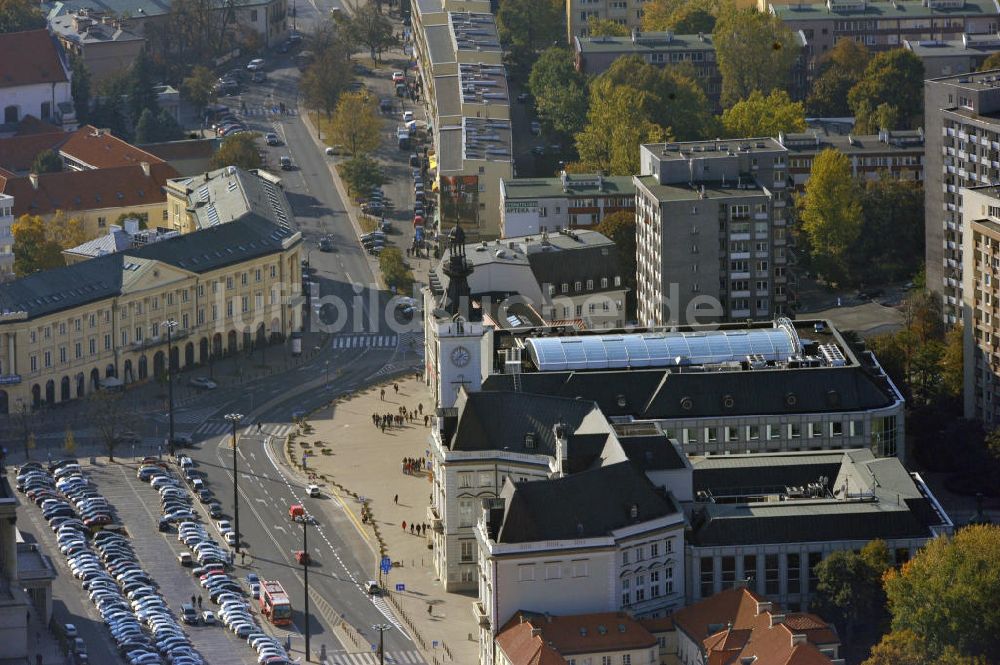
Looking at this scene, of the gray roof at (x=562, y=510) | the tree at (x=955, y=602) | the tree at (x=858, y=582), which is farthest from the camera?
the tree at (x=858, y=582)

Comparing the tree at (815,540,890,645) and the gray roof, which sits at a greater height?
the gray roof

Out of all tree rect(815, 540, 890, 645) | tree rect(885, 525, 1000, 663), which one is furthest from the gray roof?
tree rect(885, 525, 1000, 663)

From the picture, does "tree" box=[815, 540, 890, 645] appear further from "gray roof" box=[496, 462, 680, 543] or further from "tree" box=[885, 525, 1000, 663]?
"gray roof" box=[496, 462, 680, 543]

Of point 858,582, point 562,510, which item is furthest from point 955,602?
point 562,510

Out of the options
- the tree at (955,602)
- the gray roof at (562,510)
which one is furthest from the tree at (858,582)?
the gray roof at (562,510)

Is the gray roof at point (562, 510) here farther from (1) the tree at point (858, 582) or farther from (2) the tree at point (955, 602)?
(2) the tree at point (955, 602)

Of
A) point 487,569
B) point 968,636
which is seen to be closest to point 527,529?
point 487,569

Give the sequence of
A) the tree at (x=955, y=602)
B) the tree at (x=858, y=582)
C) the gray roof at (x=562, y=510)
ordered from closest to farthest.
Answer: the tree at (x=955, y=602) → the gray roof at (x=562, y=510) → the tree at (x=858, y=582)

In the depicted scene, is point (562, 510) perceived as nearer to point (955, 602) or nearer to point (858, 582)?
point (858, 582)
